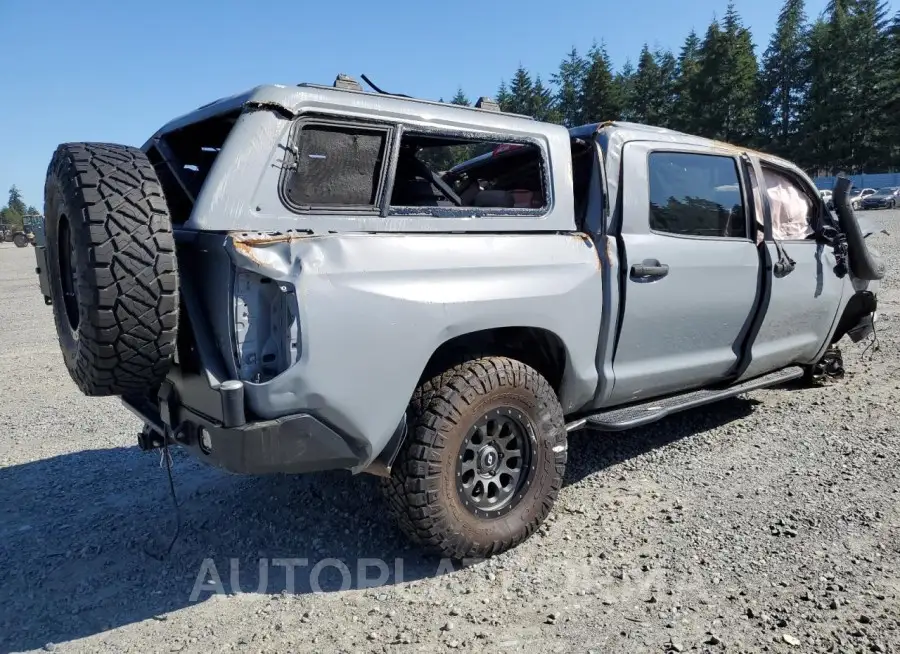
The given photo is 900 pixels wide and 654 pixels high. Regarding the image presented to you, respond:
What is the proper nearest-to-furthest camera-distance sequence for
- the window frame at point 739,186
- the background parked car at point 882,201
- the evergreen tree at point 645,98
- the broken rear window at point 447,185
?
1. the broken rear window at point 447,185
2. the window frame at point 739,186
3. the background parked car at point 882,201
4. the evergreen tree at point 645,98

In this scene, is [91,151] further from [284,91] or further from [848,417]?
[848,417]

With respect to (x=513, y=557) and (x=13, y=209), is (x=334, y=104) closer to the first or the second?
(x=513, y=557)

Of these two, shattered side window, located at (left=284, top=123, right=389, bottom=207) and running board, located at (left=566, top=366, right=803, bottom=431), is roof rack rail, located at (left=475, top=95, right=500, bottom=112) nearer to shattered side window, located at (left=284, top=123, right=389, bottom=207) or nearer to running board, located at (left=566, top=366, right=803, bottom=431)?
shattered side window, located at (left=284, top=123, right=389, bottom=207)

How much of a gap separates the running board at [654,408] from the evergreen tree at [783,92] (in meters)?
56.2

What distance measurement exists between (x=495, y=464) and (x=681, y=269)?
1.61m

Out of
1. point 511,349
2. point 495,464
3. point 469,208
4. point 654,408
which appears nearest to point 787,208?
point 654,408

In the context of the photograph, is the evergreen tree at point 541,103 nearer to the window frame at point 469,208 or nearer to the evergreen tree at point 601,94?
the evergreen tree at point 601,94

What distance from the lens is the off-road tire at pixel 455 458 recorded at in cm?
274

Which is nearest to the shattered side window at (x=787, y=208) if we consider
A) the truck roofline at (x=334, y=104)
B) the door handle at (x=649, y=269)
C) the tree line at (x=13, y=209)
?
the door handle at (x=649, y=269)

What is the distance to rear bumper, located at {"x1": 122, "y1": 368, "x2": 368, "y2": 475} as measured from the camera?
2.32 m

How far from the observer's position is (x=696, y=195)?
3.97m

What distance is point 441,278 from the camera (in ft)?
8.84

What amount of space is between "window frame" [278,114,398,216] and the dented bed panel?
0.63 ft

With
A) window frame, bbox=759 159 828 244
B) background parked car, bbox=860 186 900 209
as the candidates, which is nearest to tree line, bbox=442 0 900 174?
background parked car, bbox=860 186 900 209
